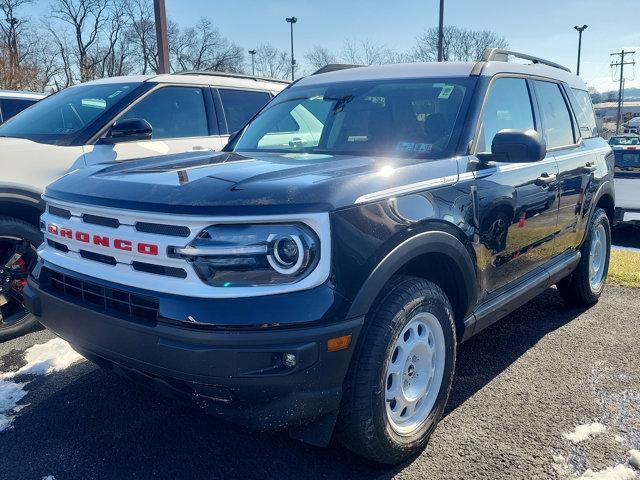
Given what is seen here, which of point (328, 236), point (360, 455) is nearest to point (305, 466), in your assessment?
point (360, 455)

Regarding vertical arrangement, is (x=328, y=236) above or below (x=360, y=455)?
above

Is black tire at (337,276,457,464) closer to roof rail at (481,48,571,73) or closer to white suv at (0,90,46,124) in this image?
roof rail at (481,48,571,73)

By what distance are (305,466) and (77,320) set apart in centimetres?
124

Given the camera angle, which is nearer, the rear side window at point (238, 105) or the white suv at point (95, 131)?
the white suv at point (95, 131)

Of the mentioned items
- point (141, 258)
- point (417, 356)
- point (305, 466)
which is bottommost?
point (305, 466)

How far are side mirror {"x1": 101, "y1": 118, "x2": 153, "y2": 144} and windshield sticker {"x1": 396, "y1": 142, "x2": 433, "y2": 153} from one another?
7.33 feet

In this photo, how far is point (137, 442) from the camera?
2877 millimetres

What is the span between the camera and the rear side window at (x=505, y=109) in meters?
3.38

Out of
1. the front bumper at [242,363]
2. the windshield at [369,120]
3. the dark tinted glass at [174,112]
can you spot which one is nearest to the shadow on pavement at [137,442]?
the front bumper at [242,363]

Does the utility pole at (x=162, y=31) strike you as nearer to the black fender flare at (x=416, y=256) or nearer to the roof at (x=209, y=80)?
the roof at (x=209, y=80)

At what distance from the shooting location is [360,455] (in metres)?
2.61

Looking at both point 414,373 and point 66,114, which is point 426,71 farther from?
point 66,114

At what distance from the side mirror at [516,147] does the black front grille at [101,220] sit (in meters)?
1.97

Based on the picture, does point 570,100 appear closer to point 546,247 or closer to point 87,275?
point 546,247
